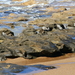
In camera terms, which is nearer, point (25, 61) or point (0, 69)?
point (0, 69)

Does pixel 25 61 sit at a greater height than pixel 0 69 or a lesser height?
lesser

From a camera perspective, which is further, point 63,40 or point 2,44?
point 63,40

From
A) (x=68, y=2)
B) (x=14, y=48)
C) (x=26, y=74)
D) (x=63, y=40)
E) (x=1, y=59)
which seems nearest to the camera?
(x=26, y=74)

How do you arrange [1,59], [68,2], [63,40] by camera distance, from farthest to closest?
[68,2] < [63,40] < [1,59]

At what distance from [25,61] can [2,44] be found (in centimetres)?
111

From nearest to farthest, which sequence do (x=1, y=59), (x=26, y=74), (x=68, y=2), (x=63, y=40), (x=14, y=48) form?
(x=26, y=74) → (x=1, y=59) → (x=14, y=48) → (x=63, y=40) → (x=68, y=2)

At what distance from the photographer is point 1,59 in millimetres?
5805

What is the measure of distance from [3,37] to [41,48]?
161cm

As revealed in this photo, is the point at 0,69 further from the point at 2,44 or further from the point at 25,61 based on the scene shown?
the point at 2,44

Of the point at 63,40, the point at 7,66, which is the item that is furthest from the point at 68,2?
the point at 7,66

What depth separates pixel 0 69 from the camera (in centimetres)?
406

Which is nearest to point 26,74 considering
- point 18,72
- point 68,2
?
point 18,72

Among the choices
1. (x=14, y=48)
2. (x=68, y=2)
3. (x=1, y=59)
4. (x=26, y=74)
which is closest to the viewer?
(x=26, y=74)

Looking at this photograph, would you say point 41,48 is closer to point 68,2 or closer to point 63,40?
point 63,40
